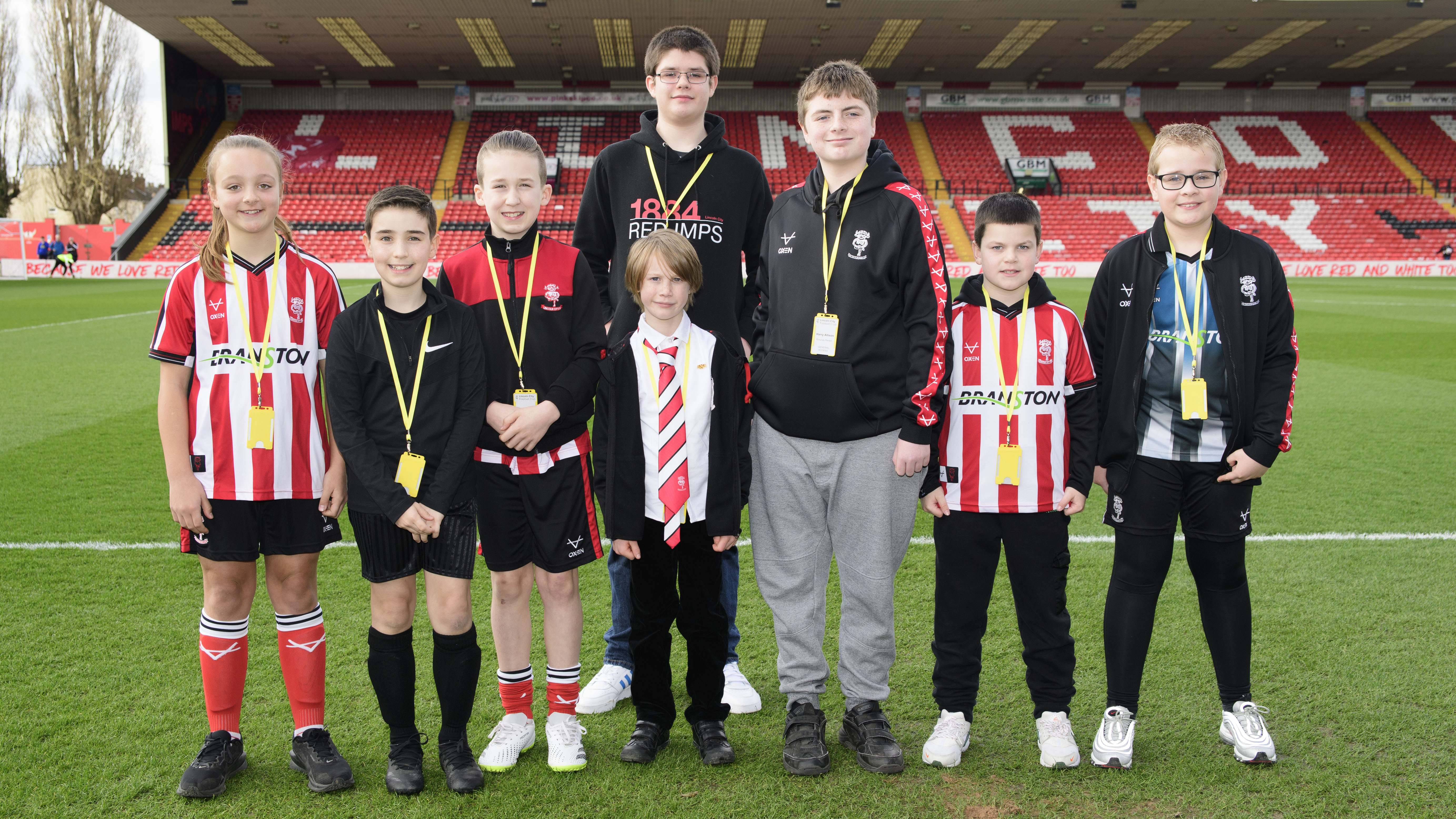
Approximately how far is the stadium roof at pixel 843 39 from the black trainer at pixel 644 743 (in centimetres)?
2441

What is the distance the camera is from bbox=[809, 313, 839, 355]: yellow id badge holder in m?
2.46

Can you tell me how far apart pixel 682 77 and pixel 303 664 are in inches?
79.4

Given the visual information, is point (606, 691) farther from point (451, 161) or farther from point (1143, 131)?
point (1143, 131)

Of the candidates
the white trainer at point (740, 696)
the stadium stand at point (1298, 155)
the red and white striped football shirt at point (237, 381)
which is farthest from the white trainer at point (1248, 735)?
the stadium stand at point (1298, 155)

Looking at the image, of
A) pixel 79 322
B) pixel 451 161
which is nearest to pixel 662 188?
pixel 79 322

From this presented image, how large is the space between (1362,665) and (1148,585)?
1.11m

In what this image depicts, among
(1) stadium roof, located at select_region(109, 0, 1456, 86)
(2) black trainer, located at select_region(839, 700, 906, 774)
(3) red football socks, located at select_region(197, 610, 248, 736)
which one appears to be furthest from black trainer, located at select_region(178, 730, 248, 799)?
(1) stadium roof, located at select_region(109, 0, 1456, 86)

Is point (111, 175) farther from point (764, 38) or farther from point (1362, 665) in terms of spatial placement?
point (1362, 665)

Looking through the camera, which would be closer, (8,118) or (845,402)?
(845,402)

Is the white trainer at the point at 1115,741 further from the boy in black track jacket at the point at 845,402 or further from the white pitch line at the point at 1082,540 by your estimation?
the white pitch line at the point at 1082,540

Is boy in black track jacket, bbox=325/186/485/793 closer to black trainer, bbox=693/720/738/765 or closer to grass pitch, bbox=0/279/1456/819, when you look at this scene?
grass pitch, bbox=0/279/1456/819

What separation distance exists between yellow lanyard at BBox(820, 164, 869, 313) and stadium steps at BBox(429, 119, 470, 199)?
96.4ft

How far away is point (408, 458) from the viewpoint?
2.29m

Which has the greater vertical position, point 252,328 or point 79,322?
point 79,322
